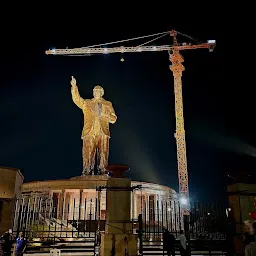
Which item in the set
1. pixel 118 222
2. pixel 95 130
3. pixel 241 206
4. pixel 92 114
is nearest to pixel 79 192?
pixel 95 130

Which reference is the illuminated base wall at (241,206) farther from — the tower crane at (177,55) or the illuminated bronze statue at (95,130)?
the tower crane at (177,55)

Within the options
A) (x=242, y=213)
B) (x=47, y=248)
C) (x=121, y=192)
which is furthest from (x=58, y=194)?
(x=242, y=213)

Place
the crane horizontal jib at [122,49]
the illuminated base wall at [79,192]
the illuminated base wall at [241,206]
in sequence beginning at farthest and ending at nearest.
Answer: the crane horizontal jib at [122,49]
the illuminated base wall at [79,192]
the illuminated base wall at [241,206]

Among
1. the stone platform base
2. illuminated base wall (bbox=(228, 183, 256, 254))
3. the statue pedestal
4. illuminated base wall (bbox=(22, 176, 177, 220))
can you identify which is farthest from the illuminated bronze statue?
illuminated base wall (bbox=(228, 183, 256, 254))

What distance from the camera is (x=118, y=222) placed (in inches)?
319

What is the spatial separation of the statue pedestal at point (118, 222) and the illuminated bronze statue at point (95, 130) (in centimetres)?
1069

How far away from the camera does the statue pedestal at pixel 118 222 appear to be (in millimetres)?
7973

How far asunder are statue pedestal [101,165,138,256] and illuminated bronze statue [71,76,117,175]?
10688 millimetres

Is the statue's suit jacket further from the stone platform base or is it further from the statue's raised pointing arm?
the stone platform base

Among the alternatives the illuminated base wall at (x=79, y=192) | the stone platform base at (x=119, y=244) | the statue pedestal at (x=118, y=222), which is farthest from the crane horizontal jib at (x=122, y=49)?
the stone platform base at (x=119, y=244)

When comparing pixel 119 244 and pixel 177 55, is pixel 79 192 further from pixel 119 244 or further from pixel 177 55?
pixel 177 55

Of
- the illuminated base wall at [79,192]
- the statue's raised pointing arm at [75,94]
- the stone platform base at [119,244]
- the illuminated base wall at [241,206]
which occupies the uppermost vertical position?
the statue's raised pointing arm at [75,94]

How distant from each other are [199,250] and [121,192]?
211 inches

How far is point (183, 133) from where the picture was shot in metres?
37.5
